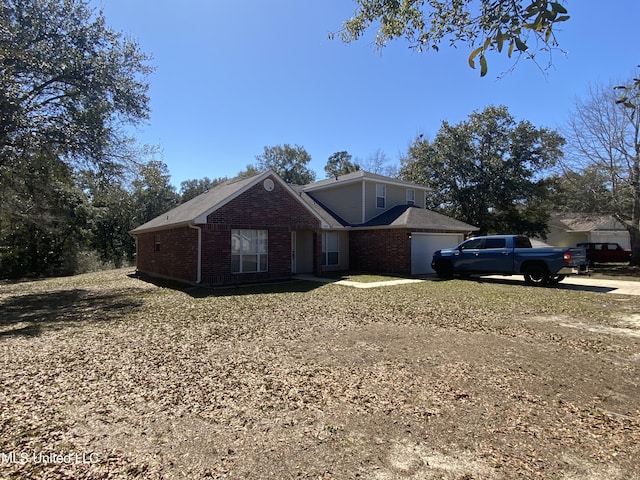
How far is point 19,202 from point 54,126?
9.31m

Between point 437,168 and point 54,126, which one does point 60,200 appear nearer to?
point 54,126

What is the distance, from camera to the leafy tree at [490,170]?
84.9 feet

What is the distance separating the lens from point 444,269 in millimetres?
16969

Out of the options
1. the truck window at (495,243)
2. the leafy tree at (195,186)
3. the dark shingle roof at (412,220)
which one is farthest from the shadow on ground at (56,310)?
the leafy tree at (195,186)

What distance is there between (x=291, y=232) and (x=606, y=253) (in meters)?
24.5

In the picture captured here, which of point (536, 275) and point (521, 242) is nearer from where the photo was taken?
point (536, 275)

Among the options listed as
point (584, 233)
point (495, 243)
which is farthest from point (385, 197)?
point (584, 233)

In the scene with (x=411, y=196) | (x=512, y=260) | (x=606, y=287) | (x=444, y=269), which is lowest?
(x=606, y=287)

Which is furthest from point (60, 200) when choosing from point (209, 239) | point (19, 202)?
point (209, 239)

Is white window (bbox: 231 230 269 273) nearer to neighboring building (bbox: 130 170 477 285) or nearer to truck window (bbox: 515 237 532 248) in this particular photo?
neighboring building (bbox: 130 170 477 285)

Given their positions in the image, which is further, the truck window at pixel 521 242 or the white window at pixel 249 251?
the truck window at pixel 521 242

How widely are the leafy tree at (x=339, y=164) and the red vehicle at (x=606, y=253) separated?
108ft

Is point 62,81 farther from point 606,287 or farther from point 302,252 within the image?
point 606,287

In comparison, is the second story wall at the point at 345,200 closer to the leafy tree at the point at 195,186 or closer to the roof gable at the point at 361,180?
the roof gable at the point at 361,180
